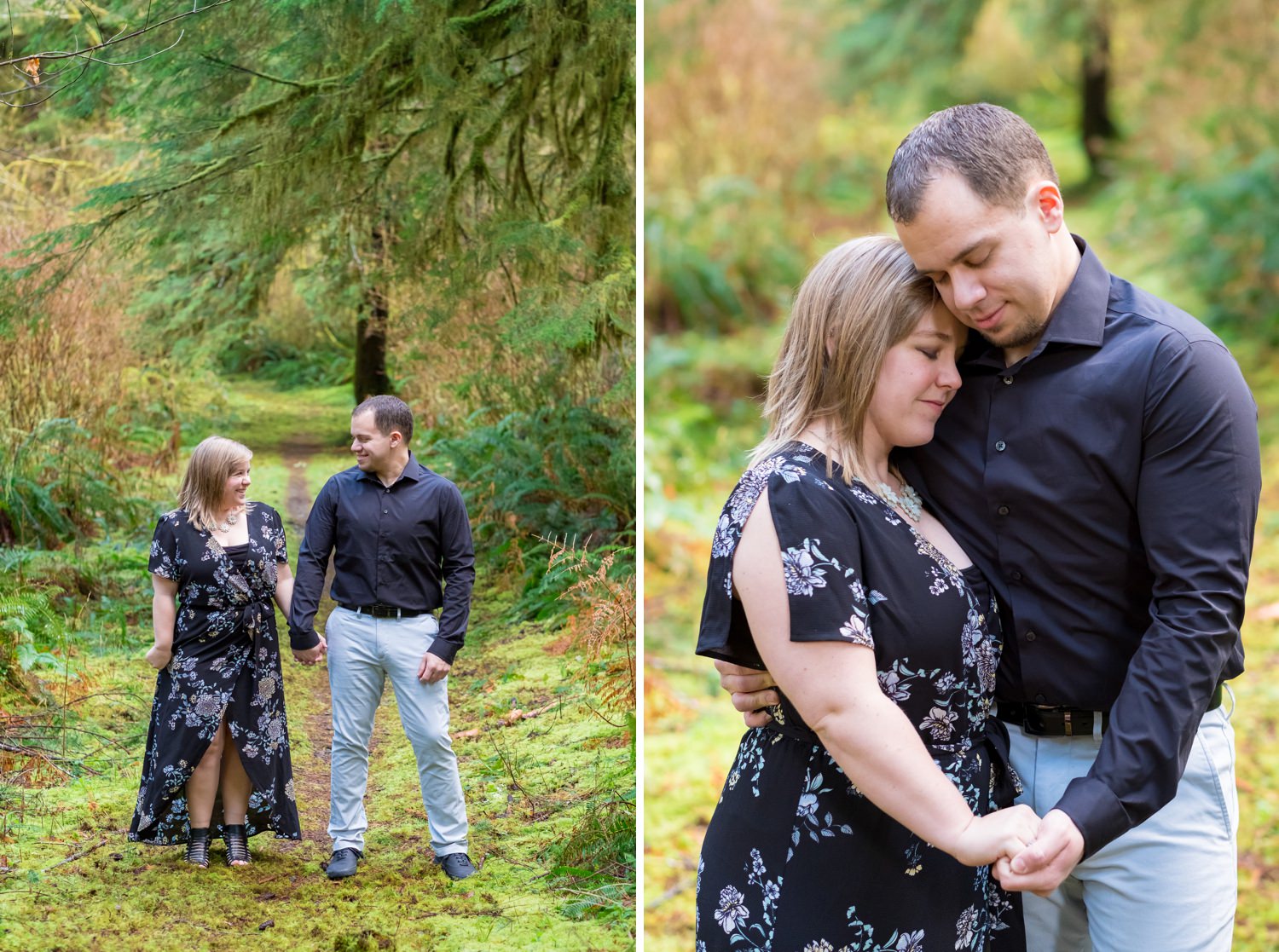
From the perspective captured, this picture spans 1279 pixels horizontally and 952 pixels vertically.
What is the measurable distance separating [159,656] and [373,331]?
83 centimetres

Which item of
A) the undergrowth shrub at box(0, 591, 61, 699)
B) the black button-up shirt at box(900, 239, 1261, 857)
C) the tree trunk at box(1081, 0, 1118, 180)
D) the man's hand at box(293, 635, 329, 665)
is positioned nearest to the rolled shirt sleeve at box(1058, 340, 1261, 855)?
the black button-up shirt at box(900, 239, 1261, 857)

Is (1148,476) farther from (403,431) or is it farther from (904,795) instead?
(403,431)

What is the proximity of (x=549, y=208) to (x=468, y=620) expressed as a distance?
1.06 m

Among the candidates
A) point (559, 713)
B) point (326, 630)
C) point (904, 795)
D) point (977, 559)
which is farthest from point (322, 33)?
point (904, 795)

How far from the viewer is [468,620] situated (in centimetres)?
263

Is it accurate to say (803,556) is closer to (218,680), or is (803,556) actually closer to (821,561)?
(821,561)

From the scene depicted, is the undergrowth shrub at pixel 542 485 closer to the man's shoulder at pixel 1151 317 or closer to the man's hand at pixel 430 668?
the man's hand at pixel 430 668

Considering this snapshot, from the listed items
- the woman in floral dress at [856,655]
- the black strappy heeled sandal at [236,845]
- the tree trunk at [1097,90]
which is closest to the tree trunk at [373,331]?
the black strappy heeled sandal at [236,845]

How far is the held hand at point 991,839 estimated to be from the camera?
4.73 feet

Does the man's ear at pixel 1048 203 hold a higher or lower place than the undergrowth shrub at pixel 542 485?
higher

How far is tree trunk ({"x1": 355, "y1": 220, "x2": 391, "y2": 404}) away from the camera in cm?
262

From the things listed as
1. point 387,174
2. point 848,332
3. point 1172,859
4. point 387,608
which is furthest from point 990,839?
point 387,174

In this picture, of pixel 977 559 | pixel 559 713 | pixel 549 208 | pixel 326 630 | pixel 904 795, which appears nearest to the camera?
pixel 904 795

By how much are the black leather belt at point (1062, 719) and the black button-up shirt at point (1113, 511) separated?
25mm
